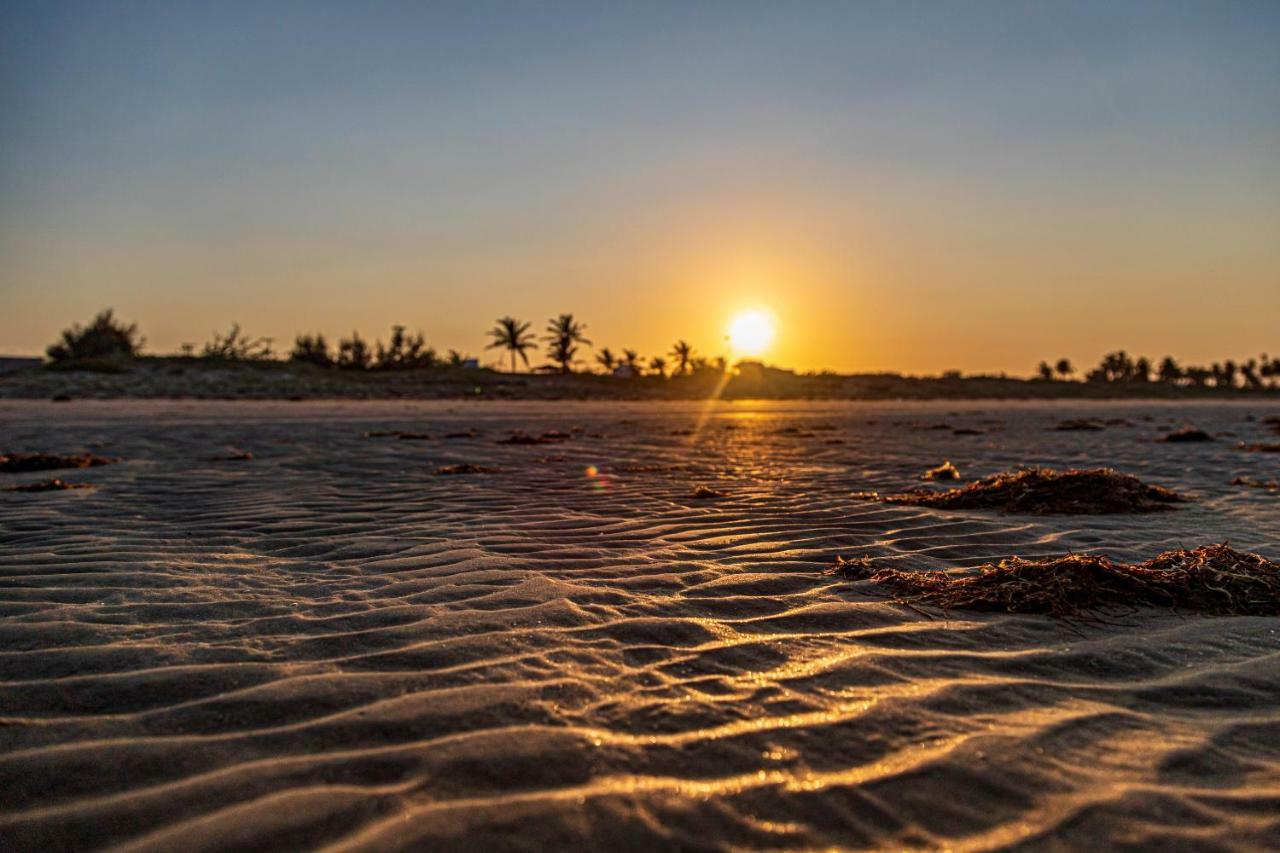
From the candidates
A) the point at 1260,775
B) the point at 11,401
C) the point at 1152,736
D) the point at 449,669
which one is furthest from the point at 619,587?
the point at 11,401

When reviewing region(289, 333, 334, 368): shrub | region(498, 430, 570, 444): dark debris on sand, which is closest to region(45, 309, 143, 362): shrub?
region(289, 333, 334, 368): shrub

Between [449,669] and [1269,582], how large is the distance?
3358 millimetres

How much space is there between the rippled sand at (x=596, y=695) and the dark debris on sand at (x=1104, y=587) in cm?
15

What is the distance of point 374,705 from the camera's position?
6.59 ft

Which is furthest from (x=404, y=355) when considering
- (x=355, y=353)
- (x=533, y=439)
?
(x=533, y=439)

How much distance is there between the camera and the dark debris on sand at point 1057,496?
5078 millimetres

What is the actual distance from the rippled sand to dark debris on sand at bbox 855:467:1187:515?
469 millimetres

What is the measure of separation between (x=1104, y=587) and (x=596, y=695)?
2277 millimetres

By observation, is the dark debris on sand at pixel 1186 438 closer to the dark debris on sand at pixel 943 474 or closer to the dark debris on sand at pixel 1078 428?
the dark debris on sand at pixel 1078 428

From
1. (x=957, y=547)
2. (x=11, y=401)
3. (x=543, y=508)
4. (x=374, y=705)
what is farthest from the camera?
(x=11, y=401)

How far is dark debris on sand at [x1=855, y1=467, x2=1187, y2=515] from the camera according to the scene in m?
5.08

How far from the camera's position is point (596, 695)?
6.82 feet

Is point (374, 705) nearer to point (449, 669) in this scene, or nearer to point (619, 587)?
point (449, 669)

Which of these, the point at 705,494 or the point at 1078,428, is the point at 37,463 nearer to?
the point at 705,494
